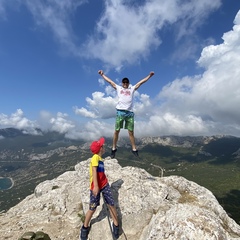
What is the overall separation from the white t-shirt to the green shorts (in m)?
0.43

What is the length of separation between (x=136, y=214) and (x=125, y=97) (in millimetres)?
9424

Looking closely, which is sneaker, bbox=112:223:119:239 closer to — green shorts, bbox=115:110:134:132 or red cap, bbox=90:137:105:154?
red cap, bbox=90:137:105:154

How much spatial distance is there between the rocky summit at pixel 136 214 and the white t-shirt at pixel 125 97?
7318mm

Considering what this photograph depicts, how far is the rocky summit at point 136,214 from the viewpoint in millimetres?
15031

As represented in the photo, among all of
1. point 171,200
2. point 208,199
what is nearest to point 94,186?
point 171,200

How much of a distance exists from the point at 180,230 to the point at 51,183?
69.0ft

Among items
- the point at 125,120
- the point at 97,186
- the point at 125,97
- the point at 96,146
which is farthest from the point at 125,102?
the point at 97,186

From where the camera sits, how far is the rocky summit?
15.0 meters

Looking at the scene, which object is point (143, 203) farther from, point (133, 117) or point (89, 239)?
point (133, 117)

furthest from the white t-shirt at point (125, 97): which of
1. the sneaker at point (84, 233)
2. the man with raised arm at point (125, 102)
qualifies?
the sneaker at point (84, 233)

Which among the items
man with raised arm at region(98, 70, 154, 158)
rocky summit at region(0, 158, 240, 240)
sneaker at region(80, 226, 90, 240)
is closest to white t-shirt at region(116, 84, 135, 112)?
man with raised arm at region(98, 70, 154, 158)

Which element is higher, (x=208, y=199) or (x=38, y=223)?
(x=208, y=199)

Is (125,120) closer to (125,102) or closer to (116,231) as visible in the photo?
(125,102)

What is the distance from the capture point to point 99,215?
18625 mm
